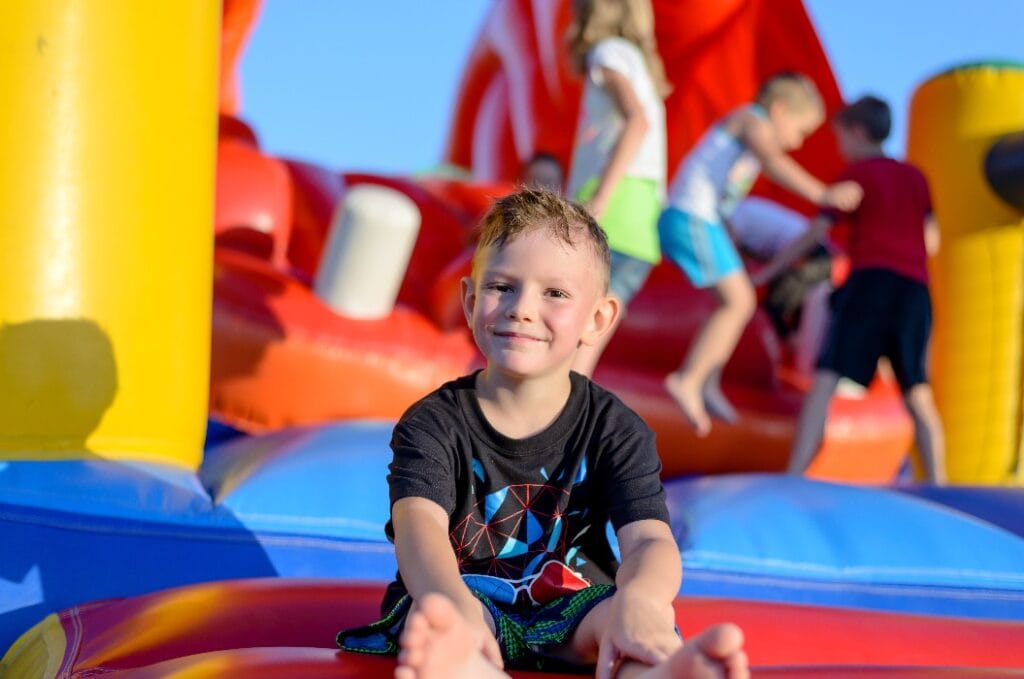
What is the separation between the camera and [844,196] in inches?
105

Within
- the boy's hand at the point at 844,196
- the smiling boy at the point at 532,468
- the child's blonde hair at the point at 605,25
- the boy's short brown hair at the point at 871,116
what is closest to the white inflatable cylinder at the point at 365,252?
the child's blonde hair at the point at 605,25

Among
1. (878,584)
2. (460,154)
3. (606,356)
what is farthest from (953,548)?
(460,154)

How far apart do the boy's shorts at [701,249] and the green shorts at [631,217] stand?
90 millimetres

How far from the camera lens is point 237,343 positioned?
8.33ft

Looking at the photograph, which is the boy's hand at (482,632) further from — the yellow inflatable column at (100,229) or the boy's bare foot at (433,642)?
the yellow inflatable column at (100,229)

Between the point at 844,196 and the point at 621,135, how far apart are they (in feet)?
A: 1.71

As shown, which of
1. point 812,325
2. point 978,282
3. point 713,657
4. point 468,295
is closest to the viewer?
point 713,657

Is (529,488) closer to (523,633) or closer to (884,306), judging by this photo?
(523,633)

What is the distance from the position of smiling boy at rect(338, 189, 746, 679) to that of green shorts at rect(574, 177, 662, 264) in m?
1.22

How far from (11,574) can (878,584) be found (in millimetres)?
1133

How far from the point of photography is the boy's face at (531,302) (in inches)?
48.0

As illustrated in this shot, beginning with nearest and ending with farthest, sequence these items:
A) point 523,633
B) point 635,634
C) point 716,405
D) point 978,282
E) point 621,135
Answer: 1. point 635,634
2. point 523,633
3. point 621,135
4. point 716,405
5. point 978,282

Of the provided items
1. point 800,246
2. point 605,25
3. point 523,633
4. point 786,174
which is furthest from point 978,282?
point 523,633

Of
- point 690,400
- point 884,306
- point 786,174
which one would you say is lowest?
point 690,400
